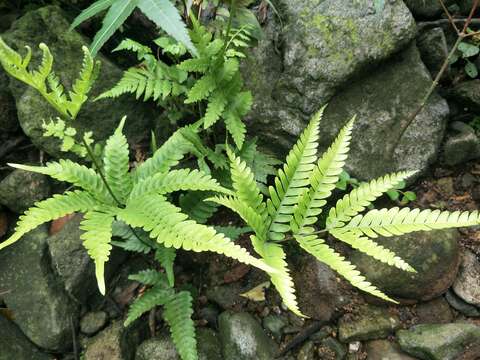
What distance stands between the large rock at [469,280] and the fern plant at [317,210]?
0.92 metres

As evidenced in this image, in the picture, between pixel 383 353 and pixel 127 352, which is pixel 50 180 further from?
pixel 383 353

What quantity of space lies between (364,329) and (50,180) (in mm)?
2945

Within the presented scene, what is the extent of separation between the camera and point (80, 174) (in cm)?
261

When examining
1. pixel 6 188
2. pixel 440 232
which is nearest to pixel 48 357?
pixel 6 188

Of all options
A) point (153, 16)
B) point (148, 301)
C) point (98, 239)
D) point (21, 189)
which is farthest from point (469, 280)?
point (21, 189)

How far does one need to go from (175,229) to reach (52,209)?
2.69 feet

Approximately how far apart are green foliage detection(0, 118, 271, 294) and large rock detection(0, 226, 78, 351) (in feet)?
2.77

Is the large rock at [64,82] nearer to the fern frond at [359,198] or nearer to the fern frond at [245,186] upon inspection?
the fern frond at [245,186]

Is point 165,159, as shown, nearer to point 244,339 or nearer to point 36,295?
point 244,339

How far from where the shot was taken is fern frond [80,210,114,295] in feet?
6.41

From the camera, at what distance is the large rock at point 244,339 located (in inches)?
105

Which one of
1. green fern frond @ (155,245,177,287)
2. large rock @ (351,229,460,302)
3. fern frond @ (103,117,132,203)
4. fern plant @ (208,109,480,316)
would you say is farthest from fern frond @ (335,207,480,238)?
fern frond @ (103,117,132,203)

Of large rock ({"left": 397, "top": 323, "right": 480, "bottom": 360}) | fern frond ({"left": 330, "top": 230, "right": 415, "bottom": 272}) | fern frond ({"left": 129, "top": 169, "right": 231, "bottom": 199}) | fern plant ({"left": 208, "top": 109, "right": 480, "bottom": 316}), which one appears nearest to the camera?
fern frond ({"left": 330, "top": 230, "right": 415, "bottom": 272})

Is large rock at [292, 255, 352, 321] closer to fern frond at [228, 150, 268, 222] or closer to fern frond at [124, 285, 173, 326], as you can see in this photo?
fern frond at [228, 150, 268, 222]
